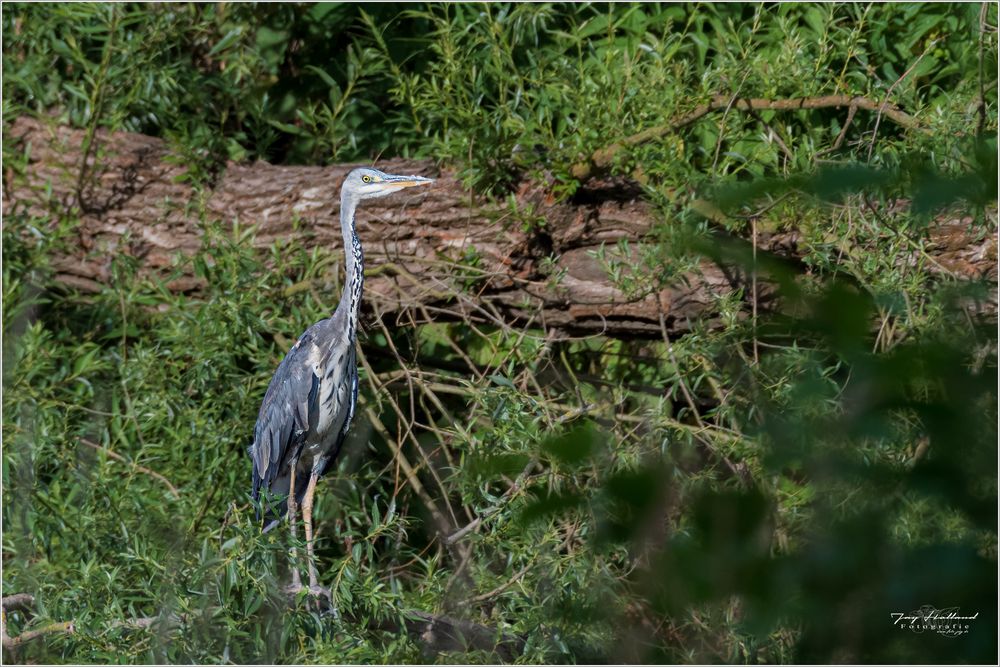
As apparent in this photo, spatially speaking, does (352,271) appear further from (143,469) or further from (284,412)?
(143,469)

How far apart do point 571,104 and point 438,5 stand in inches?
29.2

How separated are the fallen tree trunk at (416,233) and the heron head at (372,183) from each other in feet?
1.06

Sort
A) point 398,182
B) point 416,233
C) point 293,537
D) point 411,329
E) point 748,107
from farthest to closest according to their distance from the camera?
1. point 411,329
2. point 416,233
3. point 748,107
4. point 398,182
5. point 293,537

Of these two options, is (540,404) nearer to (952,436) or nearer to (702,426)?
(702,426)

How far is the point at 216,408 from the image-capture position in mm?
3332

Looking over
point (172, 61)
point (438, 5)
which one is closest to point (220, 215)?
point (172, 61)

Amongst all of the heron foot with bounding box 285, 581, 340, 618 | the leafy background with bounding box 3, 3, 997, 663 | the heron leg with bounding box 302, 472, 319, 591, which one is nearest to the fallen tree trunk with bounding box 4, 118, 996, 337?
the leafy background with bounding box 3, 3, 997, 663

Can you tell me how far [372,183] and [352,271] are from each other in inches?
9.9

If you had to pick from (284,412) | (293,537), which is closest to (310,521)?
(284,412)

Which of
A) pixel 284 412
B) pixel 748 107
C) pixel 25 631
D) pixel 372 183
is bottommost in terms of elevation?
pixel 25 631

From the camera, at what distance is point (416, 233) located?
3529mm

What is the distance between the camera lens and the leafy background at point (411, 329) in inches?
101

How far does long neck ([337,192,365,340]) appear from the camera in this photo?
3059 mm

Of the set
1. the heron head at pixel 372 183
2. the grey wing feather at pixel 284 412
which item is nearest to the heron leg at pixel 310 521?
the grey wing feather at pixel 284 412
